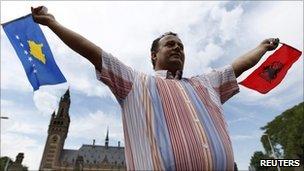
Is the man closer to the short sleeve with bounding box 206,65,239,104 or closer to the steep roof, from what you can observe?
the short sleeve with bounding box 206,65,239,104

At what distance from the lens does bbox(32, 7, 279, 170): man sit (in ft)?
6.86

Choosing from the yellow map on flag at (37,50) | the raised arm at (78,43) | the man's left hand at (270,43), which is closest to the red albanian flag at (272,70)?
the man's left hand at (270,43)

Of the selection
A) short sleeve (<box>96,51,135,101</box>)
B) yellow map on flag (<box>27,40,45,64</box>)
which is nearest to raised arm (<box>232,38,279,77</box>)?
short sleeve (<box>96,51,135,101</box>)

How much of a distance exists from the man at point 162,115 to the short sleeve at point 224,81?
275 millimetres

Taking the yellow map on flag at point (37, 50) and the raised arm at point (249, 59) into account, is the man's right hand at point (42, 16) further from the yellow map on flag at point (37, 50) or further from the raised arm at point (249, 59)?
the raised arm at point (249, 59)

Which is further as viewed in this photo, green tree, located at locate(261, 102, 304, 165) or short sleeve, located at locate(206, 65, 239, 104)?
green tree, located at locate(261, 102, 304, 165)

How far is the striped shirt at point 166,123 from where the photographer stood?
2.08m

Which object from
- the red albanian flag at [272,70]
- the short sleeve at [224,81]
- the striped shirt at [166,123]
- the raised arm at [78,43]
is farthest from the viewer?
the red albanian flag at [272,70]

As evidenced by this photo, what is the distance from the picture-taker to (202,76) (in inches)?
122

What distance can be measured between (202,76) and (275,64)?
7.19ft

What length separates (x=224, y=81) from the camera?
123 inches

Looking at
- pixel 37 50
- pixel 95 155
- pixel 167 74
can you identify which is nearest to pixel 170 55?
pixel 167 74

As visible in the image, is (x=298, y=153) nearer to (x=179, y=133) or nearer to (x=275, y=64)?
(x=275, y=64)

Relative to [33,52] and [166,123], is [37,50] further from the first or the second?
[166,123]
